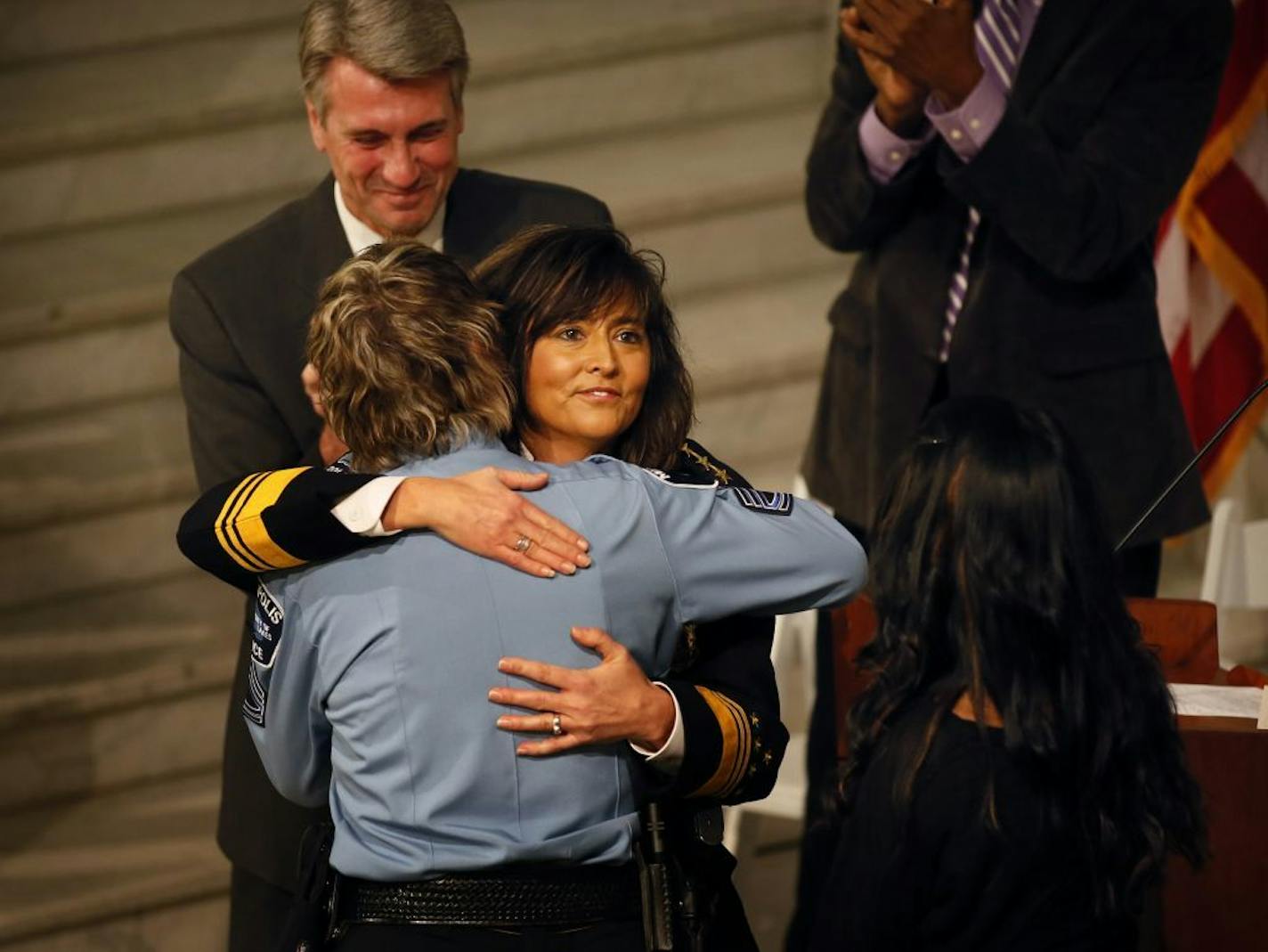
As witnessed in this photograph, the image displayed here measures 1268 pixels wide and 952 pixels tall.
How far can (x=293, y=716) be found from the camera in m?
2.02

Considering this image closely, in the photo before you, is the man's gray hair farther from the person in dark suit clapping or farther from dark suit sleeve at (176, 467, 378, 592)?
dark suit sleeve at (176, 467, 378, 592)

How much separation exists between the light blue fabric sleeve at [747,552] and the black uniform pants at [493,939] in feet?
1.08

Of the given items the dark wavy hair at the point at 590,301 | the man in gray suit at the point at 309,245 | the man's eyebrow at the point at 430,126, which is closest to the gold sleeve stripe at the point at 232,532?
the dark wavy hair at the point at 590,301

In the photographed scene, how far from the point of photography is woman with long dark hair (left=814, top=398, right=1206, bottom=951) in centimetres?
201

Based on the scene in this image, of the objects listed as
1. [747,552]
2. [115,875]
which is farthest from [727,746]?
[115,875]

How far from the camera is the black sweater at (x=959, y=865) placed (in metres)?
2.00

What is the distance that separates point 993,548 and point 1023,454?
0.11 m

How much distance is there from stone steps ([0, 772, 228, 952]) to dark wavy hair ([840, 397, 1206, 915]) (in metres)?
2.51

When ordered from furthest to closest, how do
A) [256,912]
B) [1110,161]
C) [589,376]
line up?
1. [1110,161]
2. [256,912]
3. [589,376]

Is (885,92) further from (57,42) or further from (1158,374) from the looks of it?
(57,42)

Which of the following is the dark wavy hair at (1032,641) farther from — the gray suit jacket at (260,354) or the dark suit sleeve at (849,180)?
the dark suit sleeve at (849,180)

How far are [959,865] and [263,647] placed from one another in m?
0.77

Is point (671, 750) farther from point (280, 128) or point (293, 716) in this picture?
point (280, 128)

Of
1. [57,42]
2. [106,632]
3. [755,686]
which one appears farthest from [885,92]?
[106,632]
